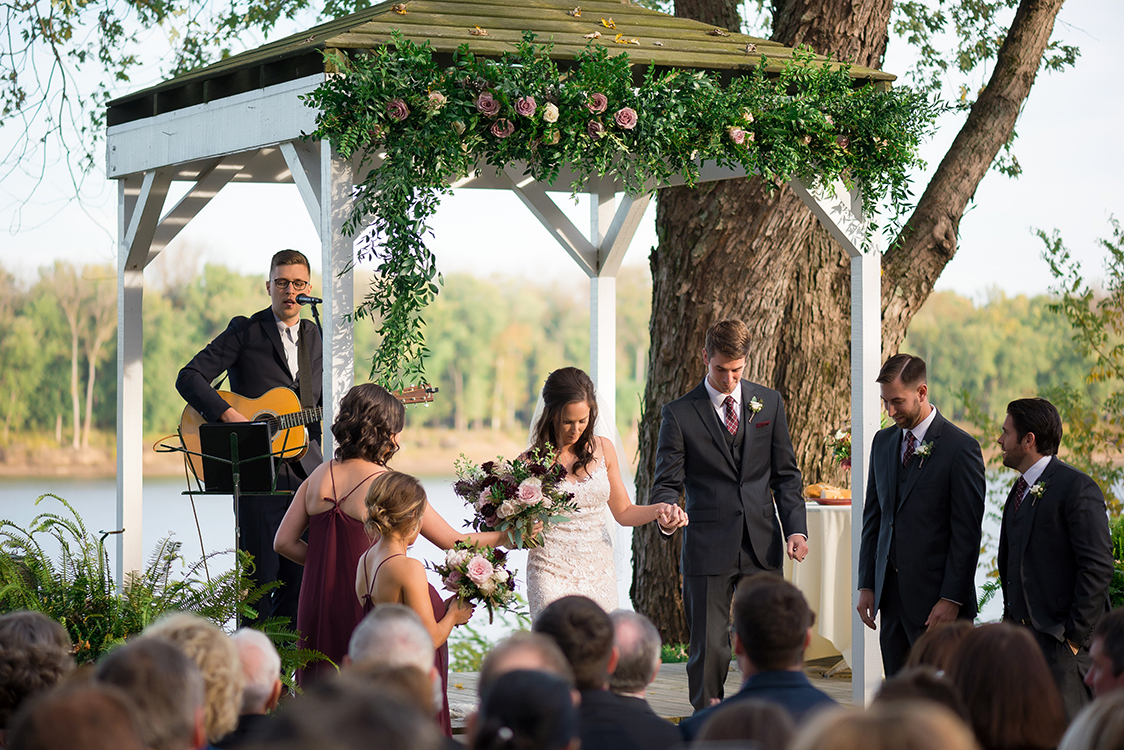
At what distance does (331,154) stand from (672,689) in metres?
3.83

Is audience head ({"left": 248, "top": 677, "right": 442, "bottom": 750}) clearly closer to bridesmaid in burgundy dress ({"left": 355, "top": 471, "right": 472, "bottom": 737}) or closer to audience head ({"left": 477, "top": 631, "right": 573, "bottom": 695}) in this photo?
audience head ({"left": 477, "top": 631, "right": 573, "bottom": 695})

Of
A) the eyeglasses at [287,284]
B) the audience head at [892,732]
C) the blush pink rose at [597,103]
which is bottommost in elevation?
the audience head at [892,732]

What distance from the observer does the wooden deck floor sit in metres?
6.64

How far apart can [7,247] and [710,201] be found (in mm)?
21241

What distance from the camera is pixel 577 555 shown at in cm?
571

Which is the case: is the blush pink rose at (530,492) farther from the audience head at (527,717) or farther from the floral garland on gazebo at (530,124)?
the audience head at (527,717)

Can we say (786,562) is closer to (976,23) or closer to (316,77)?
(316,77)

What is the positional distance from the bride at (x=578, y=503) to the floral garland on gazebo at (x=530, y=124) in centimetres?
66

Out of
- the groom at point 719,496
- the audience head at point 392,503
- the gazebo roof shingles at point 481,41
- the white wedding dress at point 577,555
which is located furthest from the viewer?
the groom at point 719,496

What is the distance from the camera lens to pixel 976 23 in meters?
12.2

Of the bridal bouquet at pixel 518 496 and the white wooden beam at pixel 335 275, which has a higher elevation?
the white wooden beam at pixel 335 275

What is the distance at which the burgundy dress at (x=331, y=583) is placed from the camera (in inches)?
190

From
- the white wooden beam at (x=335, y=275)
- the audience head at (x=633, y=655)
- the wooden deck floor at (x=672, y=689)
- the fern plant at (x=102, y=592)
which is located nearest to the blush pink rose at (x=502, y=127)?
the white wooden beam at (x=335, y=275)

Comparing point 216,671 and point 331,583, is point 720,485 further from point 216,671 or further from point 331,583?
point 216,671
